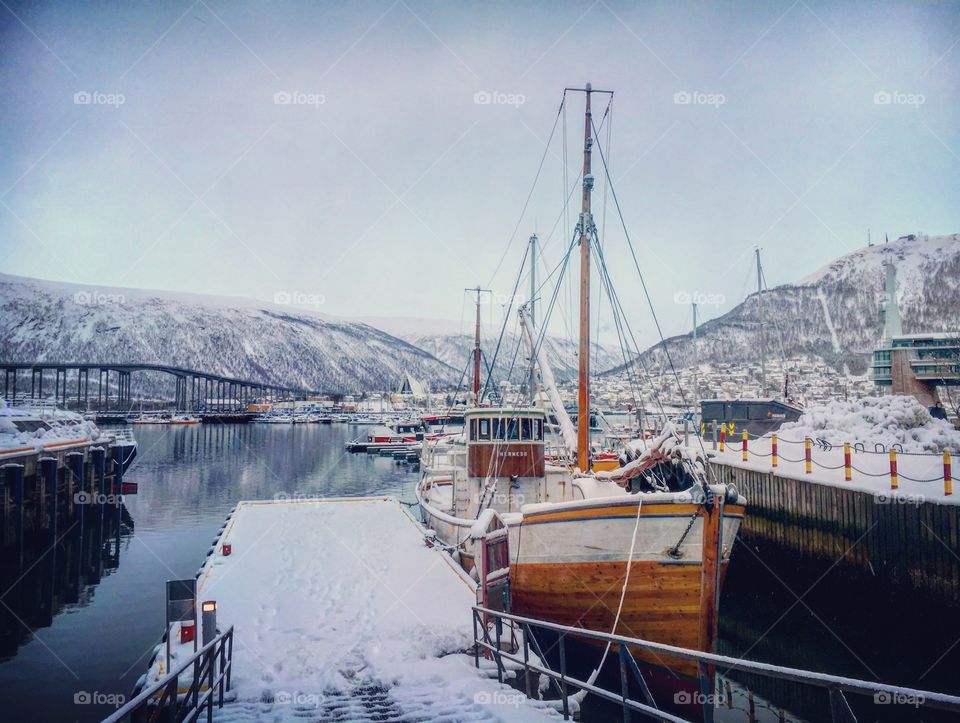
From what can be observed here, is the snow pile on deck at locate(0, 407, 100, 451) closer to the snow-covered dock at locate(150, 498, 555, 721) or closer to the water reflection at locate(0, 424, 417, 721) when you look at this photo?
the water reflection at locate(0, 424, 417, 721)

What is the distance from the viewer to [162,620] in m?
16.7

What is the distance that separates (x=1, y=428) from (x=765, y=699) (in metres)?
30.7

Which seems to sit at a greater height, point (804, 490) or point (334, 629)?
point (804, 490)

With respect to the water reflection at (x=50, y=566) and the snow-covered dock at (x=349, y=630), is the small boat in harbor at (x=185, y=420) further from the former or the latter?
the snow-covered dock at (x=349, y=630)

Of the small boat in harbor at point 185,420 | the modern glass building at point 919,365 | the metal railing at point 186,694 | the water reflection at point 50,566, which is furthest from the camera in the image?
the small boat in harbor at point 185,420

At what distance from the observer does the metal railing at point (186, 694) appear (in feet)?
16.2

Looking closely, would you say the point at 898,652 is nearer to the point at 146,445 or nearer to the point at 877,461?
the point at 877,461

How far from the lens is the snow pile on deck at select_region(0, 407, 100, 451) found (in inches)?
977

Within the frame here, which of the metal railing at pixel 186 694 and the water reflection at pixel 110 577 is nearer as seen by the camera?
the metal railing at pixel 186 694

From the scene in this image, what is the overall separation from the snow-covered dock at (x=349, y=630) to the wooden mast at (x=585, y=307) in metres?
4.91

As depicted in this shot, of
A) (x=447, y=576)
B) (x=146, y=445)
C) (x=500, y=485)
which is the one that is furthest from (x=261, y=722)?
(x=146, y=445)

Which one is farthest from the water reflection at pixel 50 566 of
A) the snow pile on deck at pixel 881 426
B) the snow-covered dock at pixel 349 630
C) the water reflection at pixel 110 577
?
the snow pile on deck at pixel 881 426

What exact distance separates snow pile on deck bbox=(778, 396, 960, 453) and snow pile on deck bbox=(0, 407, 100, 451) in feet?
110

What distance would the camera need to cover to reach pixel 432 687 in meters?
8.39
